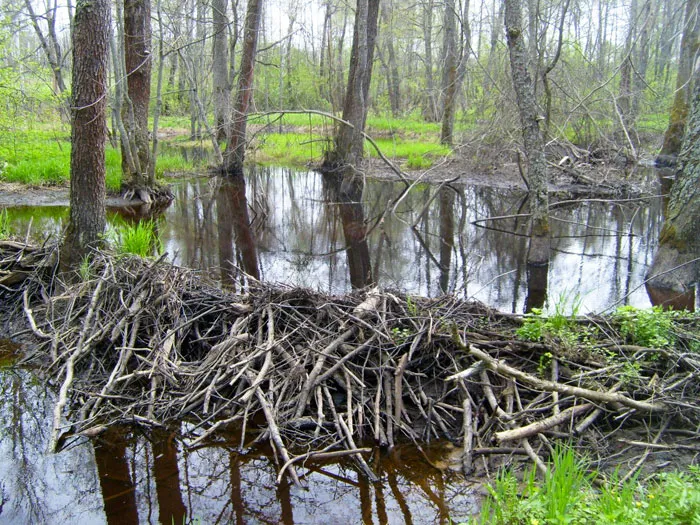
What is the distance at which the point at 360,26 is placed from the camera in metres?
16.8

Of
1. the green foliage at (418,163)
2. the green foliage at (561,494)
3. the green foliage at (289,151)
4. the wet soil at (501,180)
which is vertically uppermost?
the green foliage at (289,151)

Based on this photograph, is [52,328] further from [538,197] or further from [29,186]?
[29,186]

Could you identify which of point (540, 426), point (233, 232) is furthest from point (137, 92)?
point (540, 426)

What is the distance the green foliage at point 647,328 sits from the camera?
5.25 m

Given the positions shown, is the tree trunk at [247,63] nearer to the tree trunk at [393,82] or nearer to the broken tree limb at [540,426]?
the broken tree limb at [540,426]

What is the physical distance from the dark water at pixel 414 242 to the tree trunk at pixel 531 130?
554 mm

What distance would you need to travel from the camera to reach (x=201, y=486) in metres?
4.42

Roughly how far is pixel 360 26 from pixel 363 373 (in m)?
13.8

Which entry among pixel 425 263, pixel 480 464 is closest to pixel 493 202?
pixel 425 263

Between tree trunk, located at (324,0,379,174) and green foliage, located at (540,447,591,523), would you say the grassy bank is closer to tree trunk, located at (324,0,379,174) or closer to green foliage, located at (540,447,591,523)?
tree trunk, located at (324,0,379,174)

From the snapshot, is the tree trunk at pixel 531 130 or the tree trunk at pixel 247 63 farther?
the tree trunk at pixel 247 63

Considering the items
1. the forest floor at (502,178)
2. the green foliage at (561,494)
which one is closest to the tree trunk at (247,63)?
the forest floor at (502,178)

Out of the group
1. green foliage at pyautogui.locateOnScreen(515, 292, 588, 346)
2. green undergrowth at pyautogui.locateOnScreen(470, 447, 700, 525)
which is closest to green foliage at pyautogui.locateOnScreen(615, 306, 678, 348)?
green foliage at pyautogui.locateOnScreen(515, 292, 588, 346)

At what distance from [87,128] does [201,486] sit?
4816mm
